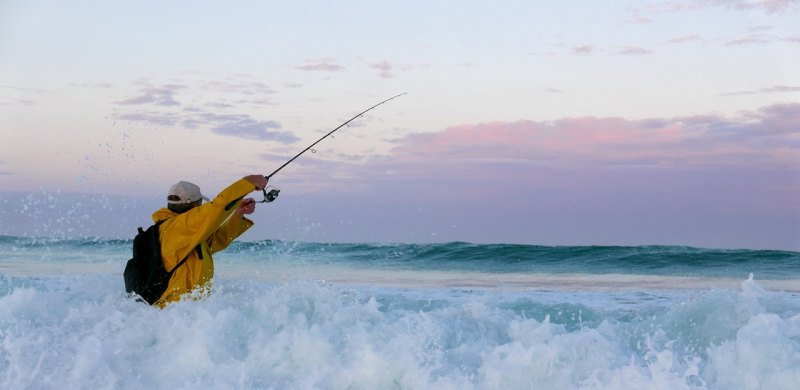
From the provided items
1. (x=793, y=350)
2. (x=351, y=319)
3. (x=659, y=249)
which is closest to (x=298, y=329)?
(x=351, y=319)

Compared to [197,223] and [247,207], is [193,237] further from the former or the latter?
[247,207]

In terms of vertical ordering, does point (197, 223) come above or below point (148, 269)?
→ above

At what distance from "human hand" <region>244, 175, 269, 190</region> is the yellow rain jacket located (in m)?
0.04

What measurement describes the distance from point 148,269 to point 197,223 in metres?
0.49

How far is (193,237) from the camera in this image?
4.81m

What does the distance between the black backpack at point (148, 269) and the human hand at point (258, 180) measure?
0.62 meters

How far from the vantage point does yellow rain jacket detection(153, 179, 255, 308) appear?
15.6ft

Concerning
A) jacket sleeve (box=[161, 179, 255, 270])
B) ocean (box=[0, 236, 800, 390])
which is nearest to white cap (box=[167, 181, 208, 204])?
jacket sleeve (box=[161, 179, 255, 270])

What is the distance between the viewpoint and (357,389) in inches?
187

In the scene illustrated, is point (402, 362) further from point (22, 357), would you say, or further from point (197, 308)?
point (22, 357)

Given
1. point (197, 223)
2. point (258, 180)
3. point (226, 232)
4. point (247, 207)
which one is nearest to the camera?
point (197, 223)

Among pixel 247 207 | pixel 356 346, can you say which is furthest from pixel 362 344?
pixel 247 207

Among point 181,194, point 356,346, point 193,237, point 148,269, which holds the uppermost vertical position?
point 181,194

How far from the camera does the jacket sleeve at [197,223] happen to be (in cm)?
473
